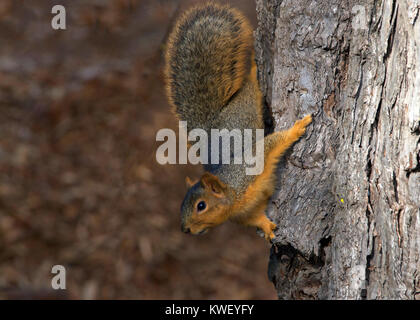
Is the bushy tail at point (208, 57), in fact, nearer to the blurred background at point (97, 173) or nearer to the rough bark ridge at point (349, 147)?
the rough bark ridge at point (349, 147)

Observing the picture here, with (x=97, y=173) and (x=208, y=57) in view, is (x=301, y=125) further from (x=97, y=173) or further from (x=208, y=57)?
(x=97, y=173)

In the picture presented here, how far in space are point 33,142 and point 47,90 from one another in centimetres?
40

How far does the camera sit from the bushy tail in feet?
5.82

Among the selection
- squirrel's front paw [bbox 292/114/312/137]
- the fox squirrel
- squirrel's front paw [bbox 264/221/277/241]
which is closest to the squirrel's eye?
the fox squirrel

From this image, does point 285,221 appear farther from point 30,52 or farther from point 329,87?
point 30,52

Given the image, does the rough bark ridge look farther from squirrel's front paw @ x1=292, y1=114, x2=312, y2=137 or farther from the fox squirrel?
the fox squirrel

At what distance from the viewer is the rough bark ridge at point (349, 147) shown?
127 cm

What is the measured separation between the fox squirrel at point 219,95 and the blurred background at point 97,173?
2.69 feet

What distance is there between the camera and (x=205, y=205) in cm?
178

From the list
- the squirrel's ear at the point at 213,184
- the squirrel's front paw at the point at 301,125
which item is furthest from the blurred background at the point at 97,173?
the squirrel's front paw at the point at 301,125

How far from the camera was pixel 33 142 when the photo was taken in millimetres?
3371

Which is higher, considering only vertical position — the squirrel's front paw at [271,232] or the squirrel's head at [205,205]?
the squirrel's head at [205,205]

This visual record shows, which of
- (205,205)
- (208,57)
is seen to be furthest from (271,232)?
(208,57)
